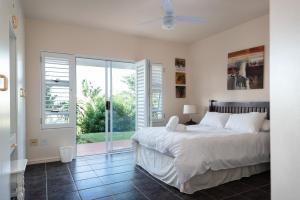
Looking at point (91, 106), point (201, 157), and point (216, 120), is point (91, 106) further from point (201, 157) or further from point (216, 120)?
point (201, 157)

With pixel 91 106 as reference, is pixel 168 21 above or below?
above

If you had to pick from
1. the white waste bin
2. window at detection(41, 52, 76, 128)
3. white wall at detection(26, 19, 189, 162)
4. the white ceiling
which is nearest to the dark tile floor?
the white waste bin

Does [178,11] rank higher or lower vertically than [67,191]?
higher

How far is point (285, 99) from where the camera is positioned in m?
1.31

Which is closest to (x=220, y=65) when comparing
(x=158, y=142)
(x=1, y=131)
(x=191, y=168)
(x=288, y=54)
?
(x=158, y=142)

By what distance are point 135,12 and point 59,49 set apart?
1.80 m

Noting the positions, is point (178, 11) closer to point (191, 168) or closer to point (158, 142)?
point (158, 142)

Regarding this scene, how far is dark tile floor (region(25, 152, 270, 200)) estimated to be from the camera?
8.64 feet

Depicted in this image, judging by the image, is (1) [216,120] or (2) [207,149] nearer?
(2) [207,149]

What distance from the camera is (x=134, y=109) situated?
5.43 m

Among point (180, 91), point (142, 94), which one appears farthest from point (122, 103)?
point (180, 91)

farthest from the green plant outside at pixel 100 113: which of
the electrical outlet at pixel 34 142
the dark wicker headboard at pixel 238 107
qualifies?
the dark wicker headboard at pixel 238 107

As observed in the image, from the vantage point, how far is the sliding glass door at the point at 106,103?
5.03m

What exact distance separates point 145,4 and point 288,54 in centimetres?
267
